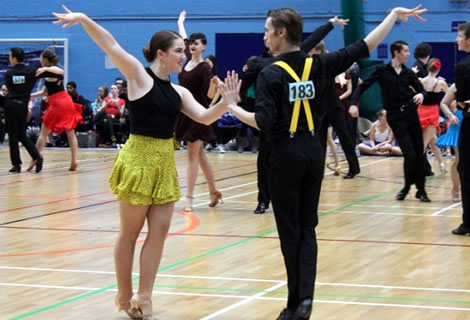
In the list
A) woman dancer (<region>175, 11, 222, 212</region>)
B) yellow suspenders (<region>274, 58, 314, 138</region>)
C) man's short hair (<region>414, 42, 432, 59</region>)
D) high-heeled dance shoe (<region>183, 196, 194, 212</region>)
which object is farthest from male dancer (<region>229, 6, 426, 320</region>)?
man's short hair (<region>414, 42, 432, 59</region>)

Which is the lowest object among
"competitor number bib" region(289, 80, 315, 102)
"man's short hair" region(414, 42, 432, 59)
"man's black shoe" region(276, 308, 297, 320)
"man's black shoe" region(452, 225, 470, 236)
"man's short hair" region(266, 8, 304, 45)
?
"man's black shoe" region(452, 225, 470, 236)

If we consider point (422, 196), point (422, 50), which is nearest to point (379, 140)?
point (422, 50)

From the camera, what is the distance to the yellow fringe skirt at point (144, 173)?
622cm

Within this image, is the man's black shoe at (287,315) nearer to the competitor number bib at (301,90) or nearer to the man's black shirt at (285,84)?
the man's black shirt at (285,84)

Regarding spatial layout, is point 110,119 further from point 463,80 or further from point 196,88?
point 463,80

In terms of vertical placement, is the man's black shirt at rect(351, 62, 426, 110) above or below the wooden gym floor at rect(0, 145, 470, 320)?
above

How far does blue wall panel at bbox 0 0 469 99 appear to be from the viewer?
2430 cm

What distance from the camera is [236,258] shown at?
28.0 feet

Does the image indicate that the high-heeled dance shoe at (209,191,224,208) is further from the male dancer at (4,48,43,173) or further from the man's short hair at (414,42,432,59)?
the male dancer at (4,48,43,173)

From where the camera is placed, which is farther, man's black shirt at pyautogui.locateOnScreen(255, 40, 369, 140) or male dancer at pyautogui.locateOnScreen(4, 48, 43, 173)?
male dancer at pyautogui.locateOnScreen(4, 48, 43, 173)

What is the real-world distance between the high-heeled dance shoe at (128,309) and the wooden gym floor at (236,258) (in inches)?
4.1

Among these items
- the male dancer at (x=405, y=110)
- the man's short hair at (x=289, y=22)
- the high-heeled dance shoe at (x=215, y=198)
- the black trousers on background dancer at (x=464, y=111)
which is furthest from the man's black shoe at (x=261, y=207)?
the man's short hair at (x=289, y=22)

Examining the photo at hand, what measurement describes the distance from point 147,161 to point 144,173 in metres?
0.08

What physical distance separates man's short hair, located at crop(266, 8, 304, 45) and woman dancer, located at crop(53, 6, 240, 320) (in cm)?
62
